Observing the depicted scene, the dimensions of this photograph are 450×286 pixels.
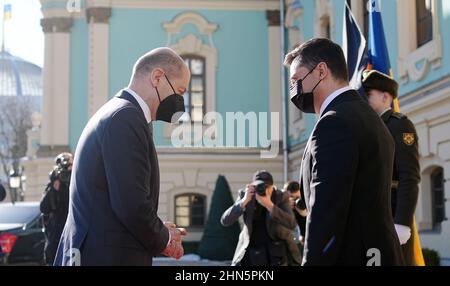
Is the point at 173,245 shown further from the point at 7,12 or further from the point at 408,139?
the point at 7,12

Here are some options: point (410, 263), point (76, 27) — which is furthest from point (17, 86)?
point (410, 263)

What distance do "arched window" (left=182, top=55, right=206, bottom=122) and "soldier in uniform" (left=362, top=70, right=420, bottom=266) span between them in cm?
1864

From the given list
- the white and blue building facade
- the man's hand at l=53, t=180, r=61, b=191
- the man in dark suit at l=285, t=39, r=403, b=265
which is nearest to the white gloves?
the man in dark suit at l=285, t=39, r=403, b=265

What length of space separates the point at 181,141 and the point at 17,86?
85.5 feet

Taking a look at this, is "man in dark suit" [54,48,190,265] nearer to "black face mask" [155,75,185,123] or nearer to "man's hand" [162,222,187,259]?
"man's hand" [162,222,187,259]

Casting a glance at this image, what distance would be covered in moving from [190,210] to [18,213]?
10821 millimetres

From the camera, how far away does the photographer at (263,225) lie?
8039 mm

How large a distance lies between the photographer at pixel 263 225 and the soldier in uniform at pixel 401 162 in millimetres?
2564

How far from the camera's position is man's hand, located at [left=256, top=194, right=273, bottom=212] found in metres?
8.27

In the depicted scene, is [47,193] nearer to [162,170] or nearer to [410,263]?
[410,263]

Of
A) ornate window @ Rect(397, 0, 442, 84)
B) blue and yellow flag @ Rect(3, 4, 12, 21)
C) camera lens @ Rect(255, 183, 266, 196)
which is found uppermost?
blue and yellow flag @ Rect(3, 4, 12, 21)

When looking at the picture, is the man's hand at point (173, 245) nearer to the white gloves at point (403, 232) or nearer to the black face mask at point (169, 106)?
the black face mask at point (169, 106)

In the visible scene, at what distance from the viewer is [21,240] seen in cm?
1341

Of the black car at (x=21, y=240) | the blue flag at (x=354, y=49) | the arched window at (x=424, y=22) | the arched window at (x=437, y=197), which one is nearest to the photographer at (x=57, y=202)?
the blue flag at (x=354, y=49)
